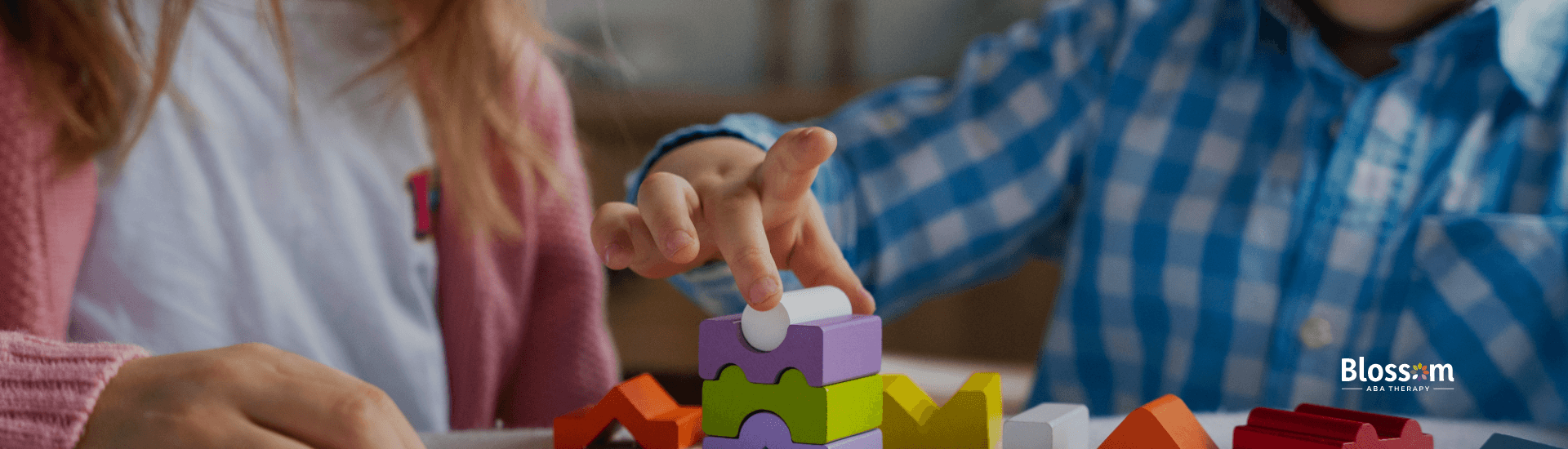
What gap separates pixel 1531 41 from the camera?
0.67 meters

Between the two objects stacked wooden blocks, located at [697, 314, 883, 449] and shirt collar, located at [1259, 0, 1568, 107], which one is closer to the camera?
stacked wooden blocks, located at [697, 314, 883, 449]

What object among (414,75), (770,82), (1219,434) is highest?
(414,75)

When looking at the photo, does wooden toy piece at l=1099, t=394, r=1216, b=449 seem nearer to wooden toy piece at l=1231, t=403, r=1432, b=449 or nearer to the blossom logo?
wooden toy piece at l=1231, t=403, r=1432, b=449

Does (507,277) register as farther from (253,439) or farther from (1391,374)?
(1391,374)

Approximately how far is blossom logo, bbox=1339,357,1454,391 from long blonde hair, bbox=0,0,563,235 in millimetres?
585

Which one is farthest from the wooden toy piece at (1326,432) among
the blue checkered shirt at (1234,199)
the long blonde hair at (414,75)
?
the long blonde hair at (414,75)

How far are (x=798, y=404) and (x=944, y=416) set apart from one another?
69 millimetres

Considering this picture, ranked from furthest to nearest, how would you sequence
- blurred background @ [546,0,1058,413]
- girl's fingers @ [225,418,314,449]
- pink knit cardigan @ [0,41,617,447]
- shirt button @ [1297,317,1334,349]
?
1. blurred background @ [546,0,1058,413]
2. shirt button @ [1297,317,1334,349]
3. pink knit cardigan @ [0,41,617,447]
4. girl's fingers @ [225,418,314,449]

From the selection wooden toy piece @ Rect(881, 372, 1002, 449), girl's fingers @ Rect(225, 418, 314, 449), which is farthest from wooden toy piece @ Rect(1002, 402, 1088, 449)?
girl's fingers @ Rect(225, 418, 314, 449)

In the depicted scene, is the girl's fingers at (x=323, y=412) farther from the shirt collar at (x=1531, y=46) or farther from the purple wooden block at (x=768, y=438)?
the shirt collar at (x=1531, y=46)

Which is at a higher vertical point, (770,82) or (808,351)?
(808,351)

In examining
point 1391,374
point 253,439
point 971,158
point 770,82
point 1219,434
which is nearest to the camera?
point 253,439

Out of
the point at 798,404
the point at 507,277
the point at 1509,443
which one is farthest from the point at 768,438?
the point at 507,277

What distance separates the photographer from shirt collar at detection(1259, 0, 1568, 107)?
2.16 ft
